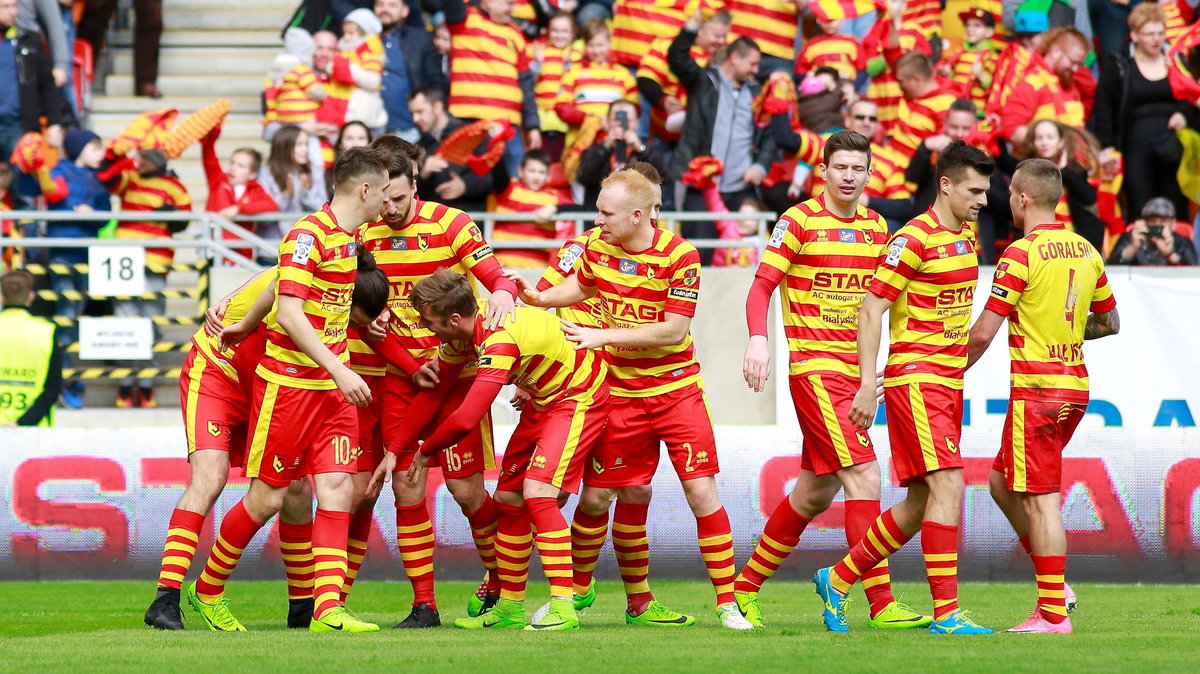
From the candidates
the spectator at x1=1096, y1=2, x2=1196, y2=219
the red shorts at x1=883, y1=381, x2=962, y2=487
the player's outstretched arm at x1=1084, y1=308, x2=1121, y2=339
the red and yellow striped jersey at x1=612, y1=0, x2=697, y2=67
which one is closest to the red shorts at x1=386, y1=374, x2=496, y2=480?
the red shorts at x1=883, y1=381, x2=962, y2=487

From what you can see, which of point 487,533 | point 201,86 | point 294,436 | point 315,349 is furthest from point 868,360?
point 201,86

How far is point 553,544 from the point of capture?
8438mm

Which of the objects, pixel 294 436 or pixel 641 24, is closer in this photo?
pixel 294 436

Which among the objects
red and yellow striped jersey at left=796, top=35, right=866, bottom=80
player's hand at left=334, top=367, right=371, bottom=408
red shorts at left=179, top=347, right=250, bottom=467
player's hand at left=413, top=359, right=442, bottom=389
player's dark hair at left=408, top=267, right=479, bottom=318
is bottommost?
red shorts at left=179, top=347, right=250, bottom=467

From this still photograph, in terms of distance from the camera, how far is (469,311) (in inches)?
332

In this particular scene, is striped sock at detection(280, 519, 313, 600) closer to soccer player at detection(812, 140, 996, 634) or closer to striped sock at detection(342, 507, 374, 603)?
striped sock at detection(342, 507, 374, 603)

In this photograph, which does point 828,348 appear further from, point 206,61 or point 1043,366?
point 206,61

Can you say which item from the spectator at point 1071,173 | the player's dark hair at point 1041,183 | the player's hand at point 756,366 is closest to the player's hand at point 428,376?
the player's hand at point 756,366

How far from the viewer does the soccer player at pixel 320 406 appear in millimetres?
8344

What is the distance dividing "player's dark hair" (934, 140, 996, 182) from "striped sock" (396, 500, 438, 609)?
3.26 metres

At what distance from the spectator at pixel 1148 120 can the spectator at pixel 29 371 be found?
30.8 feet

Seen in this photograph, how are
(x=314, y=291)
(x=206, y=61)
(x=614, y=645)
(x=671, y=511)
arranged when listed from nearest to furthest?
(x=614, y=645) < (x=314, y=291) < (x=671, y=511) < (x=206, y=61)

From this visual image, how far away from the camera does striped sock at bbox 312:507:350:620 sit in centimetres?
836

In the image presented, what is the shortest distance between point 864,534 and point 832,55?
8.35 metres
